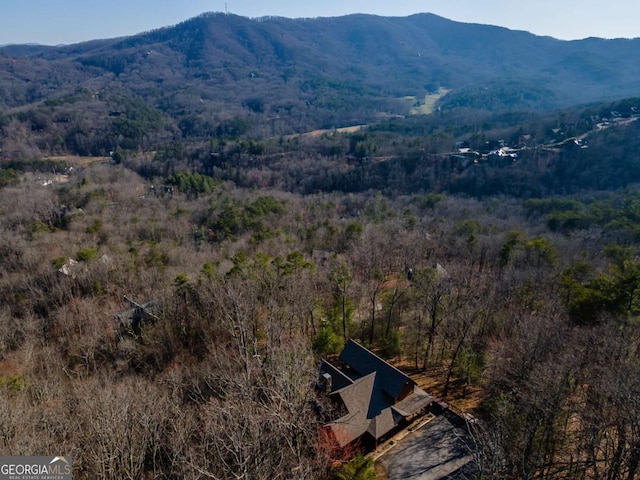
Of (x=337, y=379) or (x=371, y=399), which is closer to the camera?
(x=371, y=399)

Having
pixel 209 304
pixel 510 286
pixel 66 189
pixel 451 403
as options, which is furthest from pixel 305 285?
pixel 66 189

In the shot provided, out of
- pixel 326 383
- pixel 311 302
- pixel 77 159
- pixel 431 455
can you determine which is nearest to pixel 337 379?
pixel 326 383

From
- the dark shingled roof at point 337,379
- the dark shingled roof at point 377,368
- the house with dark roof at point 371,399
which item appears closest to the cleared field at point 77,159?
the dark shingled roof at point 377,368

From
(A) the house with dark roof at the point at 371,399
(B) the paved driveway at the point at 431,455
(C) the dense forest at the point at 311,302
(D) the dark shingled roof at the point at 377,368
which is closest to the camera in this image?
(C) the dense forest at the point at 311,302

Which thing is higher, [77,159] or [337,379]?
[77,159]

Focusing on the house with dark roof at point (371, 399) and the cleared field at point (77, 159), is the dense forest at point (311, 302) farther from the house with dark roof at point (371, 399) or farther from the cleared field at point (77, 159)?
the cleared field at point (77, 159)

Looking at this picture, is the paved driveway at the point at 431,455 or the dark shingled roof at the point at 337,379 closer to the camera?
the paved driveway at the point at 431,455

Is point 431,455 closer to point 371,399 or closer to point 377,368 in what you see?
point 371,399
